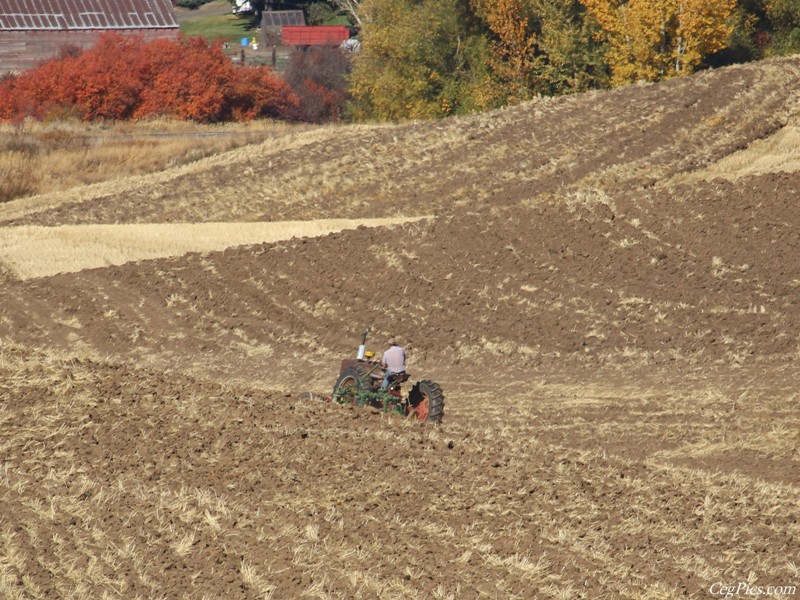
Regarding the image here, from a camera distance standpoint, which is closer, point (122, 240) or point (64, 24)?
point (122, 240)

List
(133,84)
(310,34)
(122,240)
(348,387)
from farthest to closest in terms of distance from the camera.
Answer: (310,34) → (133,84) → (122,240) → (348,387)

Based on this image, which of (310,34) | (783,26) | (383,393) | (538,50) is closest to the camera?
(383,393)

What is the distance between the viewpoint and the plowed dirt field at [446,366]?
1125cm

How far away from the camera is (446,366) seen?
23.2 m

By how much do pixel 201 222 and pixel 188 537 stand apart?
25.9 m

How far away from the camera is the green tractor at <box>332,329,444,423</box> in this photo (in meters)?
17.0

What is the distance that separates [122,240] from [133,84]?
28884mm

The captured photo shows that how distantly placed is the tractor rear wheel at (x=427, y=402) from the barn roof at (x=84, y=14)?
54.4m

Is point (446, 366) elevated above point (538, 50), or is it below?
above

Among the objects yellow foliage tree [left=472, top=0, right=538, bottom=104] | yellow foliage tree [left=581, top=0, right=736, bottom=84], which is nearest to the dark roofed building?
yellow foliage tree [left=472, top=0, right=538, bottom=104]

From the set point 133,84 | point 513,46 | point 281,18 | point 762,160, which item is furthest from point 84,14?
point 762,160

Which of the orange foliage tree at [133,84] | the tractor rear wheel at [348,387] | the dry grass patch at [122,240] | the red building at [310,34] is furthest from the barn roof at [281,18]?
the tractor rear wheel at [348,387]

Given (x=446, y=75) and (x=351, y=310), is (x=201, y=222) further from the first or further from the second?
(x=446, y=75)

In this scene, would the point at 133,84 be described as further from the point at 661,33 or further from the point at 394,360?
the point at 394,360
